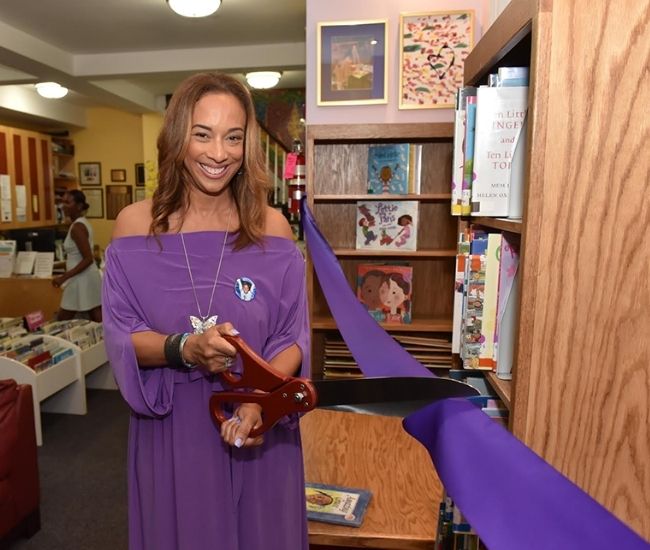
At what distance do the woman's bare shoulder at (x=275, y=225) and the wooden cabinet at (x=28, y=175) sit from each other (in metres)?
6.10

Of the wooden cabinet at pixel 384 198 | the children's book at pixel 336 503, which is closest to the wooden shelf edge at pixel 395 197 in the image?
the wooden cabinet at pixel 384 198

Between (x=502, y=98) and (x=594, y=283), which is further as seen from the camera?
(x=502, y=98)

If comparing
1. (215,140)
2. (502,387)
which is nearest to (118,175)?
(215,140)

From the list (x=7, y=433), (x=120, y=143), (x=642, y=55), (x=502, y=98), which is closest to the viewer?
(x=642, y=55)

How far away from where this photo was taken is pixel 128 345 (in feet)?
3.65

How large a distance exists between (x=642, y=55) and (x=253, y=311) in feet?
2.72

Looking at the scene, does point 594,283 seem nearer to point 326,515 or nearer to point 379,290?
point 326,515

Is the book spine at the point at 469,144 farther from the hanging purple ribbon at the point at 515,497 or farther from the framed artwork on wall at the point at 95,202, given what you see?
the framed artwork on wall at the point at 95,202

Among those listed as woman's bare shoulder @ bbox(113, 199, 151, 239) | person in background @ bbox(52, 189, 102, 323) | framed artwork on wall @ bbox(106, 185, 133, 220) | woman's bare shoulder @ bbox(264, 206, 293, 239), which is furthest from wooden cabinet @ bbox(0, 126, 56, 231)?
woman's bare shoulder @ bbox(264, 206, 293, 239)

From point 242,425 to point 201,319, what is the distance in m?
0.26

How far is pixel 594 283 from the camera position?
29.7 inches

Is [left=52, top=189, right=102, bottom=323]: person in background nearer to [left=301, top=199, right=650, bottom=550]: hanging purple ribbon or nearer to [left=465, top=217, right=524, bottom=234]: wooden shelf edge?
[left=465, top=217, right=524, bottom=234]: wooden shelf edge

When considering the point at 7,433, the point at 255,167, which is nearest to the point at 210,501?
the point at 255,167

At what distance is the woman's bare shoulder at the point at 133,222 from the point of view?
3.96 feet
